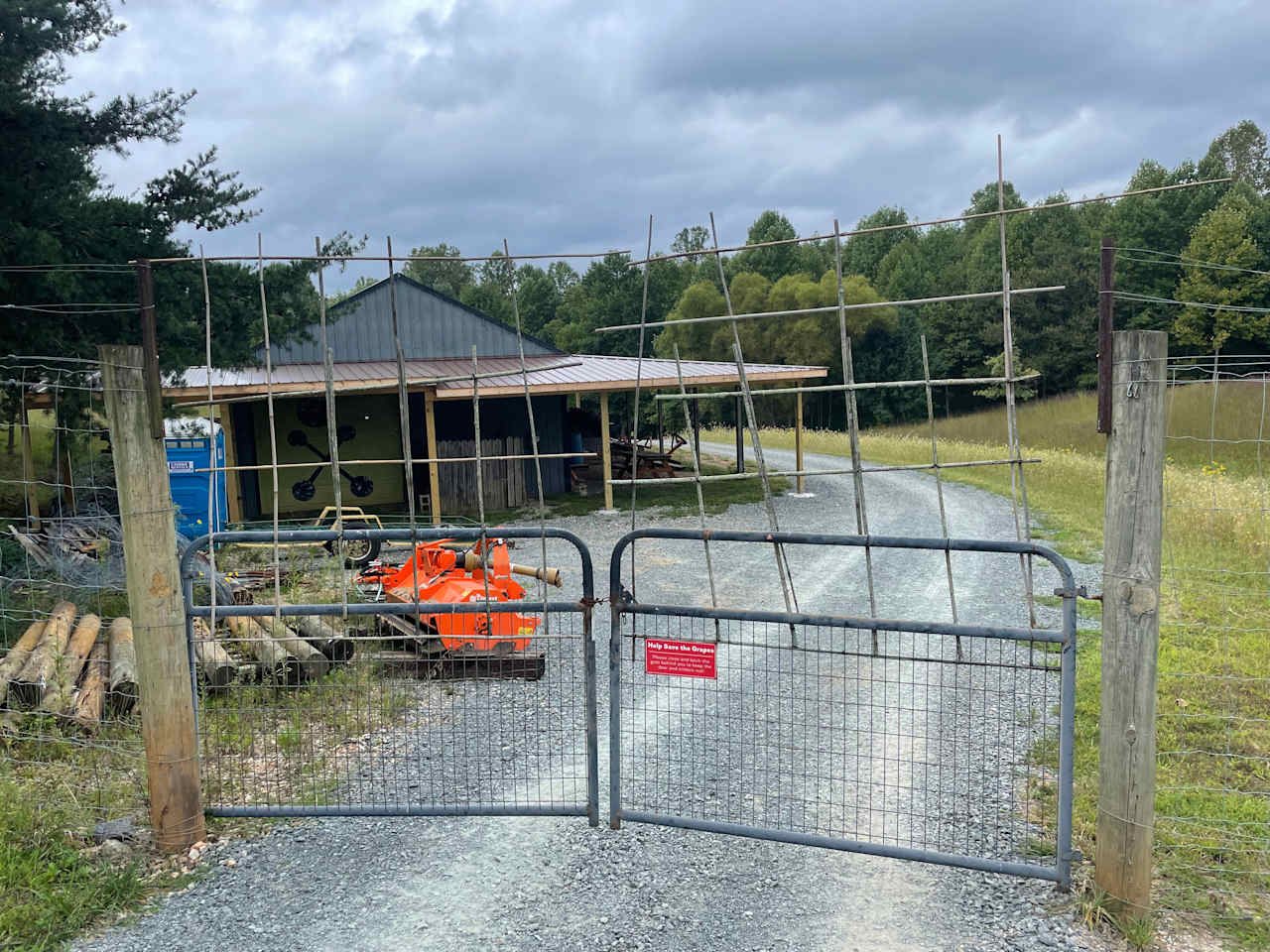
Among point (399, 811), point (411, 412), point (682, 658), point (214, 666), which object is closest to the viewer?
point (682, 658)

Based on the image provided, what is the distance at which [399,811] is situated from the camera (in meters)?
4.81

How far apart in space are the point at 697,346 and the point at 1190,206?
25.2 metres

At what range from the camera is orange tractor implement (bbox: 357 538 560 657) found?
25.1 feet

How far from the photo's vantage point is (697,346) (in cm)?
4566

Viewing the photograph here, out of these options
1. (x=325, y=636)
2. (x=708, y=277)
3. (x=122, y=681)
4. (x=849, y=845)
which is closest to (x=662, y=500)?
(x=325, y=636)

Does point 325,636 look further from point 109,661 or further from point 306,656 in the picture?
point 109,661

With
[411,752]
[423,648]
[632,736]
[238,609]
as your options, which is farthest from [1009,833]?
[423,648]

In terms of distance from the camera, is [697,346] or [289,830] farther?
[697,346]

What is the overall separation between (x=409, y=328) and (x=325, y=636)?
581 inches

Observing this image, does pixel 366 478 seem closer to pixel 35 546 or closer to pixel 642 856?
pixel 35 546

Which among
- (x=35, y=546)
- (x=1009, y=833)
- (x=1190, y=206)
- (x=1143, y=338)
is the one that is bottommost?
(x=1009, y=833)

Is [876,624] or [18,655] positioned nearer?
[876,624]

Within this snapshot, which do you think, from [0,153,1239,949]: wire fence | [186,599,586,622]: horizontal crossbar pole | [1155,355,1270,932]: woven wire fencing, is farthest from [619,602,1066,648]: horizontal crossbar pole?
[1155,355,1270,932]: woven wire fencing

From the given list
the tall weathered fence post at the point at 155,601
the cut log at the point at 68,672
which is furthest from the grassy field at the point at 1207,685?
the cut log at the point at 68,672
